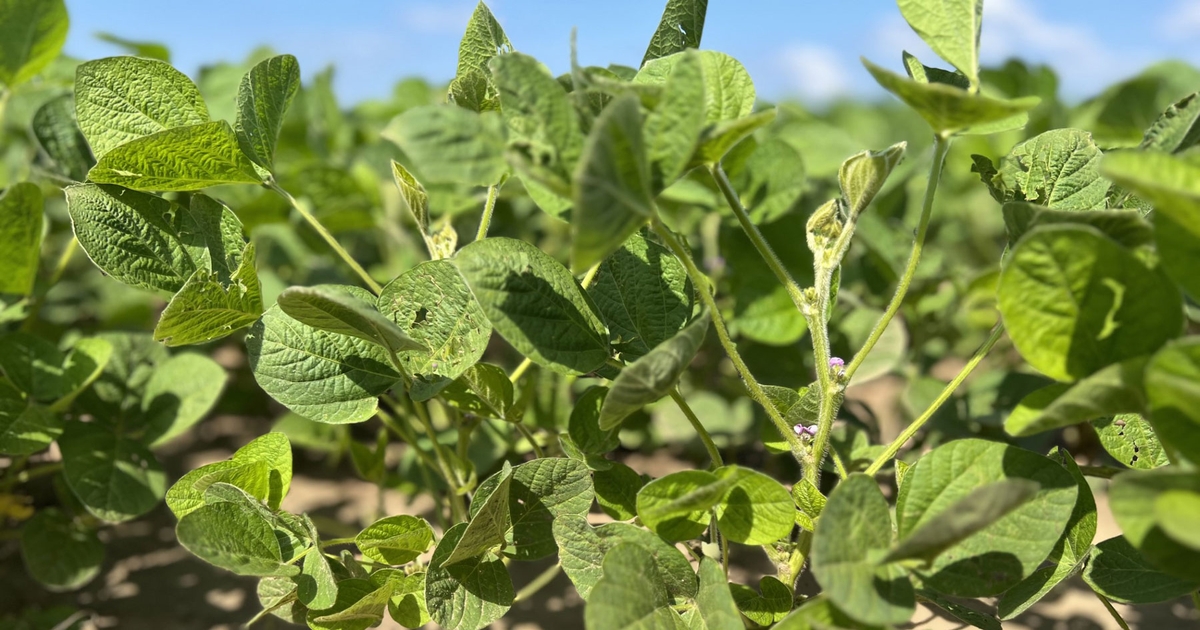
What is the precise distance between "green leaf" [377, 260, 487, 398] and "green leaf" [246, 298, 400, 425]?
0.18ft

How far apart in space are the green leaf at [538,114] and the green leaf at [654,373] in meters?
0.17

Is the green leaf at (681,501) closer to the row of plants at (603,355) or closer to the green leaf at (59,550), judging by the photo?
the row of plants at (603,355)

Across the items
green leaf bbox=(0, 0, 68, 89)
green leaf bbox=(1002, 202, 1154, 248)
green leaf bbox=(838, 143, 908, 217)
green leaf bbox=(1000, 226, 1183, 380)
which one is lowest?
green leaf bbox=(1000, 226, 1183, 380)

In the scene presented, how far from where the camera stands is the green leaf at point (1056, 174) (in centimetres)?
98

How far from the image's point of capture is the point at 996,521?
2.53ft

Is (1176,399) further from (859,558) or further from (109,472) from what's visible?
(109,472)

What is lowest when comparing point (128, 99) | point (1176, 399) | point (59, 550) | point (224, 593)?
point (224, 593)

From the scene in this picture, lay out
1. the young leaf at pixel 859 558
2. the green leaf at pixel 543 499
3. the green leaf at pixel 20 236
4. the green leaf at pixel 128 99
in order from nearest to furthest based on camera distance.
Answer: the young leaf at pixel 859 558 → the green leaf at pixel 543 499 → the green leaf at pixel 128 99 → the green leaf at pixel 20 236

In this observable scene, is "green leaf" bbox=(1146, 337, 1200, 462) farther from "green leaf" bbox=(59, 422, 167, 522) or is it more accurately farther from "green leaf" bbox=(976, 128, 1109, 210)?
"green leaf" bbox=(59, 422, 167, 522)

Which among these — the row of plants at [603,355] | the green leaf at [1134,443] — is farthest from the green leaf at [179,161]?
the green leaf at [1134,443]

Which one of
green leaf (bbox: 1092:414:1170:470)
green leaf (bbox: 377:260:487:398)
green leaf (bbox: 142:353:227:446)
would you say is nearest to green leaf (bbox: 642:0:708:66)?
green leaf (bbox: 377:260:487:398)

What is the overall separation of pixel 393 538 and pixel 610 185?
52 centimetres

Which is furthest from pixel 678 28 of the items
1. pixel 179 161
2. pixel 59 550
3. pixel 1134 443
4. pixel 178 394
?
pixel 59 550

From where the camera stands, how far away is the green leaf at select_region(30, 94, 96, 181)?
1471 millimetres
